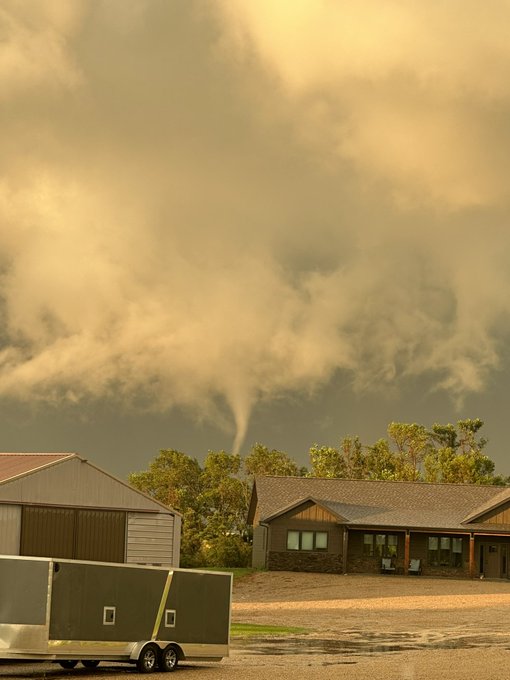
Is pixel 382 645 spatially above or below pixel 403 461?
below

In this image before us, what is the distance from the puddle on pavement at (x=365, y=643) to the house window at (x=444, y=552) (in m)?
34.9

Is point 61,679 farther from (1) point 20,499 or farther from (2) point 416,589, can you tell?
(2) point 416,589

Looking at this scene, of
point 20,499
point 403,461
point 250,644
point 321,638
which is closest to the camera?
point 250,644

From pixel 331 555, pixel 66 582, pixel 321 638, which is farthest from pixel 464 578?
pixel 66 582

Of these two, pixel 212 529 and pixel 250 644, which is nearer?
pixel 250 644

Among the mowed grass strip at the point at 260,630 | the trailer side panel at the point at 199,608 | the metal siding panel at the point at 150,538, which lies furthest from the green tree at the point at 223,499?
the trailer side panel at the point at 199,608

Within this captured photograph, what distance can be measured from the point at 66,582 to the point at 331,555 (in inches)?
1927

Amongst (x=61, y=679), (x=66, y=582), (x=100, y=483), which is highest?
(x=100, y=483)

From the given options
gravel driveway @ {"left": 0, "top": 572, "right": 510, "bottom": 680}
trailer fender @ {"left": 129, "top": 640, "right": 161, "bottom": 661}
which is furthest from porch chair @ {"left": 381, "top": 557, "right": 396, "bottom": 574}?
trailer fender @ {"left": 129, "top": 640, "right": 161, "bottom": 661}

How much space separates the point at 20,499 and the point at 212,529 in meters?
47.7

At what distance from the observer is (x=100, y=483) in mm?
45938

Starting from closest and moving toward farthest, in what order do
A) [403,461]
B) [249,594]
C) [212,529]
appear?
[249,594] < [212,529] < [403,461]

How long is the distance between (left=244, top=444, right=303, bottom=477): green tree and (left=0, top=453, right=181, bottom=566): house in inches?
2225

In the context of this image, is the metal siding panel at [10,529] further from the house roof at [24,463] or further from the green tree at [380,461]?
the green tree at [380,461]
